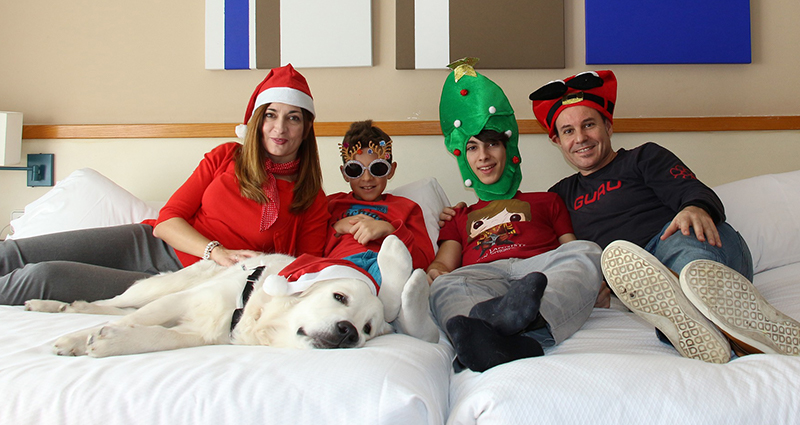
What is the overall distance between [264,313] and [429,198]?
1.23 metres

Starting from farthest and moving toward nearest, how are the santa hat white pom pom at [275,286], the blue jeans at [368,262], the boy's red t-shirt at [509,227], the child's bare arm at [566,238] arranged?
1. the child's bare arm at [566,238]
2. the boy's red t-shirt at [509,227]
3. the blue jeans at [368,262]
4. the santa hat white pom pom at [275,286]

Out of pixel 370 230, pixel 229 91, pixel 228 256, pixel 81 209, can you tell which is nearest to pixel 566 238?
pixel 370 230

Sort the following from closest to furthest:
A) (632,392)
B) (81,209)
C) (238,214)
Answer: (632,392) → (238,214) → (81,209)

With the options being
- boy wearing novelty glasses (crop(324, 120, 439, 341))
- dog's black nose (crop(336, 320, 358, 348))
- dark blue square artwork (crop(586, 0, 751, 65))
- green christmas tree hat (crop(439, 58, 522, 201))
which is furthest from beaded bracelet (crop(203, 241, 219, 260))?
dark blue square artwork (crop(586, 0, 751, 65))

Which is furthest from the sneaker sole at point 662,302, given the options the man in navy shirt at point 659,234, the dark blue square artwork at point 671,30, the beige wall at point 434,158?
the dark blue square artwork at point 671,30

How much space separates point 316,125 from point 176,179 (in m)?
0.82

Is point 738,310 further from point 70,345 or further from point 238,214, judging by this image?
point 238,214

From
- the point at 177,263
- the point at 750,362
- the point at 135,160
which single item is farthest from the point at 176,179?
the point at 750,362

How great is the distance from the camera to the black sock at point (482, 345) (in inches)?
44.2

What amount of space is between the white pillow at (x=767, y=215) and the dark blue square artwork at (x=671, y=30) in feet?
2.86

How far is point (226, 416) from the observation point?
884mm

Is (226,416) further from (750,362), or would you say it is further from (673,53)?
(673,53)

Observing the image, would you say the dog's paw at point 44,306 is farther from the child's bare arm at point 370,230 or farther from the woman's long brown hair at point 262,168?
the child's bare arm at point 370,230

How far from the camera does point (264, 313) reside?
50.7 inches
